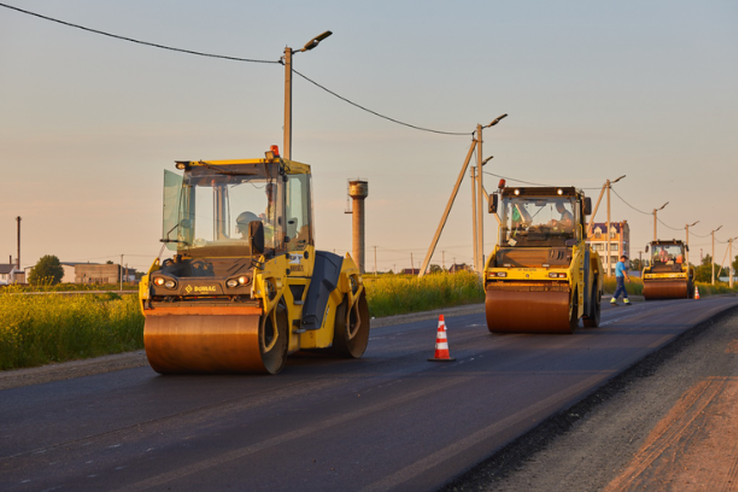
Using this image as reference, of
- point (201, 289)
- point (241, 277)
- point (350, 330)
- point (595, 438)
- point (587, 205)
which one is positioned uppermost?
point (587, 205)

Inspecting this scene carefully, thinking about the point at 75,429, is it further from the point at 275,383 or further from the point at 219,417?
the point at 275,383

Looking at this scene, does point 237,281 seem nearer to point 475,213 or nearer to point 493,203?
point 493,203

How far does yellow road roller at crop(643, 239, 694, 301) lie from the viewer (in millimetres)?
40375

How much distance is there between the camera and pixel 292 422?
7.61 m

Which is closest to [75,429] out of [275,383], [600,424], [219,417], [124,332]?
[219,417]

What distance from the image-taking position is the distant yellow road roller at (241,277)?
10.2 meters

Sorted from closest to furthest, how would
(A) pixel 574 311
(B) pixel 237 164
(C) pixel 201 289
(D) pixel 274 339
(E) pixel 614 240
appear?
1. (C) pixel 201 289
2. (D) pixel 274 339
3. (B) pixel 237 164
4. (A) pixel 574 311
5. (E) pixel 614 240

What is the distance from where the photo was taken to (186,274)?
10.9 meters

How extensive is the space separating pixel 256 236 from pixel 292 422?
3.19 meters

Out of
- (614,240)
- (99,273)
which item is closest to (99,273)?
(99,273)

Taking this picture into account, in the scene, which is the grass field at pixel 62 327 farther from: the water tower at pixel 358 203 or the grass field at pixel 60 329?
the water tower at pixel 358 203

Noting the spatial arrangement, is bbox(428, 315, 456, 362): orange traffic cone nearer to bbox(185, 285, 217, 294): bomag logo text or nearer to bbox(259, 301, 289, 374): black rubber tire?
bbox(259, 301, 289, 374): black rubber tire

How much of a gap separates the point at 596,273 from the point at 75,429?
49.6ft

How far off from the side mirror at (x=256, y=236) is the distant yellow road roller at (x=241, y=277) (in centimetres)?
1
